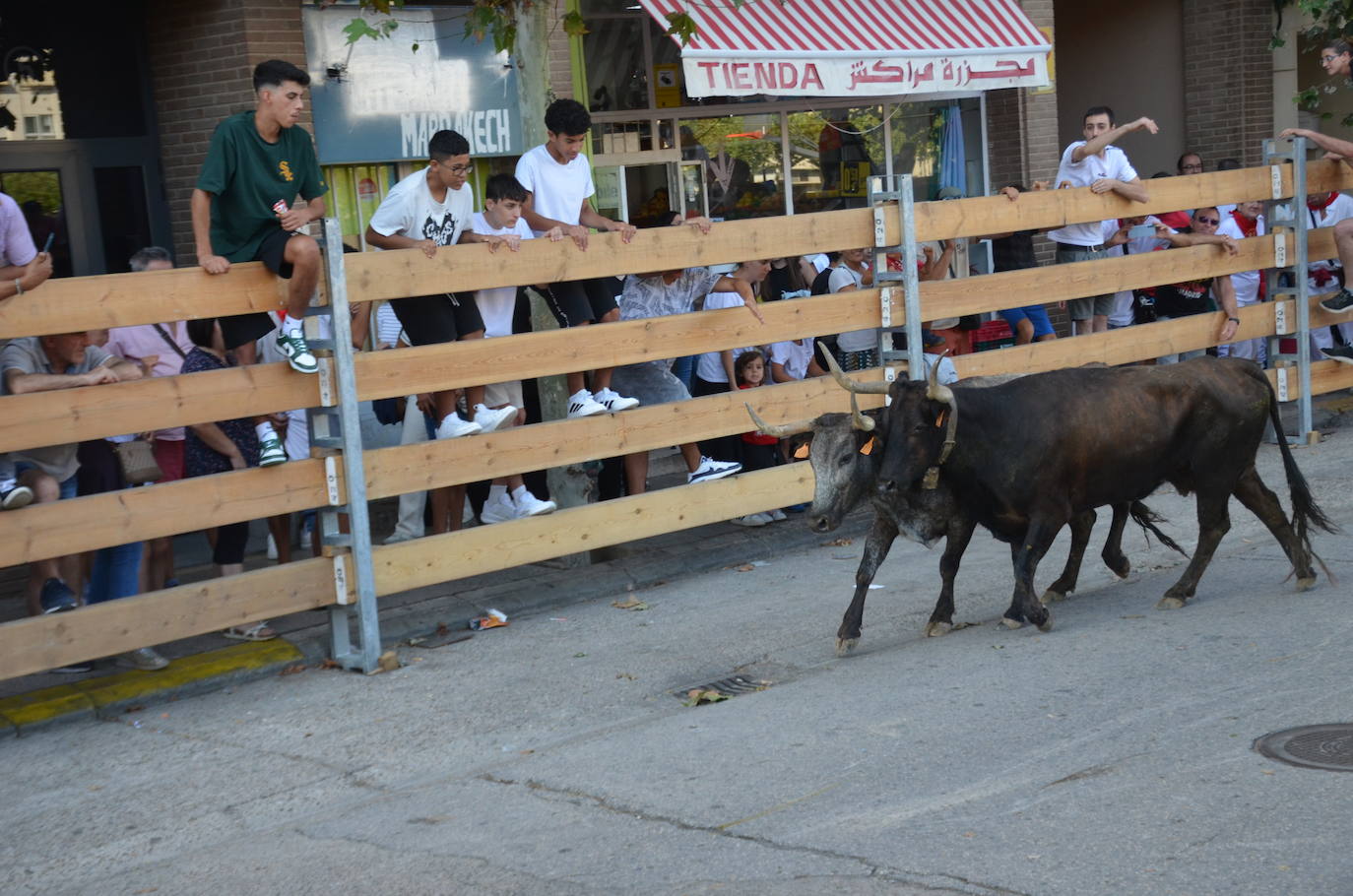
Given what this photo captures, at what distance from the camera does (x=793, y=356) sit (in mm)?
11391

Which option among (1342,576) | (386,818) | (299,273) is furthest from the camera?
(1342,576)

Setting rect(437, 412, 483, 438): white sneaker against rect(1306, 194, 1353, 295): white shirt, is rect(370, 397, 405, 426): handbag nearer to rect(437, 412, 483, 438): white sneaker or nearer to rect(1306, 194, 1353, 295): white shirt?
rect(437, 412, 483, 438): white sneaker

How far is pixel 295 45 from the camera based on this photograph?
1127 cm

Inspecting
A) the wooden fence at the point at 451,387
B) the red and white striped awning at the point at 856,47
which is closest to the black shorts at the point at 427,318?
the wooden fence at the point at 451,387

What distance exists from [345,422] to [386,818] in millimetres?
2443

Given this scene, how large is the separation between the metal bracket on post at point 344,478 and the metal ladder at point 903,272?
3814 millimetres

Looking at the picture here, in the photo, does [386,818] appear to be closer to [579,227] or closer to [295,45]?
[579,227]

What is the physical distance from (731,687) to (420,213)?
3367mm

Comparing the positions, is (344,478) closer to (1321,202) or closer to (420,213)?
(420,213)

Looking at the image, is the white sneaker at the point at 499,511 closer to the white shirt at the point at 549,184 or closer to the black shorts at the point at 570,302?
the black shorts at the point at 570,302

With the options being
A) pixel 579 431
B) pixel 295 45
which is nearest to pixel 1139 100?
pixel 295 45

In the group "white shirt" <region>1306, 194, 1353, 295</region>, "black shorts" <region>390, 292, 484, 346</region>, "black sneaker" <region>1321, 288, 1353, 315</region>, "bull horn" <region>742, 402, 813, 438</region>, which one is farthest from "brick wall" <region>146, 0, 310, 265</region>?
"white shirt" <region>1306, 194, 1353, 295</region>

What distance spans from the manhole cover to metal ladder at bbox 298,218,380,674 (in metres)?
4.24

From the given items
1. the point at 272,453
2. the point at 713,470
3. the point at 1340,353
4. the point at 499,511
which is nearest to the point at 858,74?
the point at 1340,353
